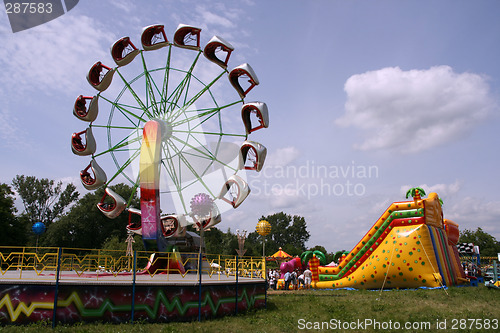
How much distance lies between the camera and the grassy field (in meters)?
11.4

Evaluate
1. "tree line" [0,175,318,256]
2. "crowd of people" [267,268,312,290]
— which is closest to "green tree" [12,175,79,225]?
"tree line" [0,175,318,256]

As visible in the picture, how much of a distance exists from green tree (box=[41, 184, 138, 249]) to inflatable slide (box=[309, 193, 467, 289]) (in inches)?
1474

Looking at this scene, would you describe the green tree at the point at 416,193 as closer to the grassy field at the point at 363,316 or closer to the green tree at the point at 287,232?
the grassy field at the point at 363,316

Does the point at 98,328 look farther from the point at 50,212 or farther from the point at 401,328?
the point at 50,212

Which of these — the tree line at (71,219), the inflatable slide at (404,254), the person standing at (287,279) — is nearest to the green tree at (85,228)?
the tree line at (71,219)

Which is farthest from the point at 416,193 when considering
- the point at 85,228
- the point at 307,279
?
the point at 85,228

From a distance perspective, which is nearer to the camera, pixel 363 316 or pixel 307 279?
pixel 363 316

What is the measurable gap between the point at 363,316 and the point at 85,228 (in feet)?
156

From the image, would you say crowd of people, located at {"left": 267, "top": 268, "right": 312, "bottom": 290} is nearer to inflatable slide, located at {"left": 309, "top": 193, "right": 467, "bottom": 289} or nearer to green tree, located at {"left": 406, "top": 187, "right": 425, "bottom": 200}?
inflatable slide, located at {"left": 309, "top": 193, "right": 467, "bottom": 289}

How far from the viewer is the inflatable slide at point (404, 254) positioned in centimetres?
1966

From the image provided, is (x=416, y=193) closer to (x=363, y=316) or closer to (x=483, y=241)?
(x=363, y=316)

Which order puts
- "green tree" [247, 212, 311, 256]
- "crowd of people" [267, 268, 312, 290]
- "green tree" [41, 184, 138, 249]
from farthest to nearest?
1. "green tree" [247, 212, 311, 256]
2. "green tree" [41, 184, 138, 249]
3. "crowd of people" [267, 268, 312, 290]

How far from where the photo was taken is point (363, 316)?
1380 centimetres

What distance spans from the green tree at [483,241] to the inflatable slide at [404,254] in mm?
51408
